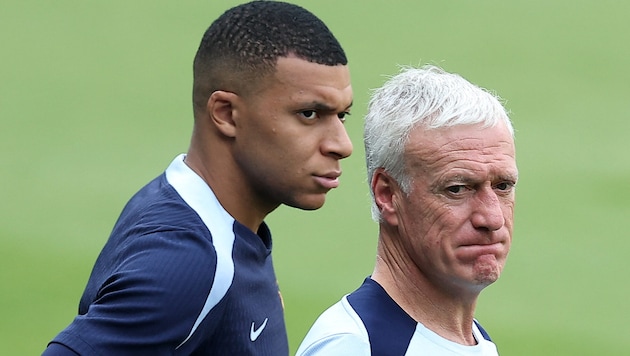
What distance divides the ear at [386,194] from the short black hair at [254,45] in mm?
339

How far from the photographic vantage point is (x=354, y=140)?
5.81m

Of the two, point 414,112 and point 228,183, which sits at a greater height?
point 414,112

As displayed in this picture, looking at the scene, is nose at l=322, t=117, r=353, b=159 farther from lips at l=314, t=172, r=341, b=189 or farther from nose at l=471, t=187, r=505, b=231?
Answer: nose at l=471, t=187, r=505, b=231

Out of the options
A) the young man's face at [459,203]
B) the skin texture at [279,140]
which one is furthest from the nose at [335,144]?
the young man's face at [459,203]

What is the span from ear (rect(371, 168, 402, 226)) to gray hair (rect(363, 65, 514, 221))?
0.05ft

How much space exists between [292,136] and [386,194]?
0.91 ft

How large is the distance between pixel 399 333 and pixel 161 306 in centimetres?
45

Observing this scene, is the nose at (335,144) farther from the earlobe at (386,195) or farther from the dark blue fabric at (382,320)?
the dark blue fabric at (382,320)

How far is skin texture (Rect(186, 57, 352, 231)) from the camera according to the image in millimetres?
2627

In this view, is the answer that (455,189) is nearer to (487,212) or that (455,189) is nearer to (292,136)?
(487,212)

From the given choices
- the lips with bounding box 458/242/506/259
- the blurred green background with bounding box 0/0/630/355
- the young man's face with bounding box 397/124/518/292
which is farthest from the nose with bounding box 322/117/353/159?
the blurred green background with bounding box 0/0/630/355

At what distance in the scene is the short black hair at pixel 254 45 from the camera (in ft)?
8.75

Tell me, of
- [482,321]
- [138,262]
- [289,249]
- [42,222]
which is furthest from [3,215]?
[138,262]

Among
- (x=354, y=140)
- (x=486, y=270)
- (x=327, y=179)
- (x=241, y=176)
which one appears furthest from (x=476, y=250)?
(x=354, y=140)
